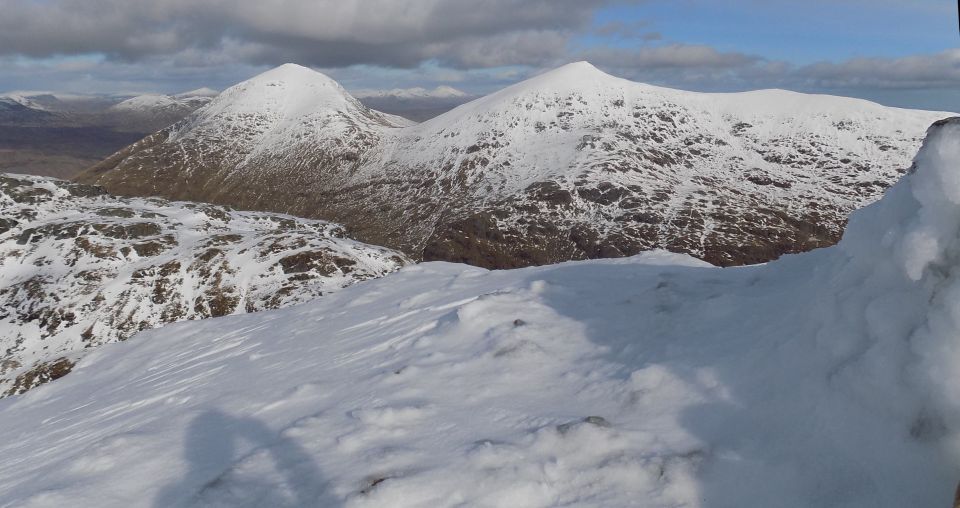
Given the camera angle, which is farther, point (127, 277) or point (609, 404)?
point (127, 277)

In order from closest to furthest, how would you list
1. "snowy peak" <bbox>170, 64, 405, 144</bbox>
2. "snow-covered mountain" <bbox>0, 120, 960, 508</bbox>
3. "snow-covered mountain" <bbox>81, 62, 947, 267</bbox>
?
"snow-covered mountain" <bbox>0, 120, 960, 508</bbox> → "snow-covered mountain" <bbox>81, 62, 947, 267</bbox> → "snowy peak" <bbox>170, 64, 405, 144</bbox>

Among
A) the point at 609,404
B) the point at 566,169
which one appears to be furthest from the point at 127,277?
the point at 566,169

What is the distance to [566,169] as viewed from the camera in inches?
5084

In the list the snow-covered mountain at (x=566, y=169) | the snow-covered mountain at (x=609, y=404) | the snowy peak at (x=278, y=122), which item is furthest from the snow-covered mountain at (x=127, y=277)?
the snowy peak at (x=278, y=122)

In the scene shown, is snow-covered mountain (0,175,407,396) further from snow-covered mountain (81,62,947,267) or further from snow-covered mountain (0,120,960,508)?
snow-covered mountain (81,62,947,267)

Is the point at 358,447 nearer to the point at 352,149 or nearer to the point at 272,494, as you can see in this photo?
the point at 272,494

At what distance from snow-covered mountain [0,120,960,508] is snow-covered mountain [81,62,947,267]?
284 feet

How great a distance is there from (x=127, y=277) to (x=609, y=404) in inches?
2239

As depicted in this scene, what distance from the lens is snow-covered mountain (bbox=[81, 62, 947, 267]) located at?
348 ft

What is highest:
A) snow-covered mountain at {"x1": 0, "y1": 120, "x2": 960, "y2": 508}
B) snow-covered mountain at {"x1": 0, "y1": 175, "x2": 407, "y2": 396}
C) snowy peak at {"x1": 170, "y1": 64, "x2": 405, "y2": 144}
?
snowy peak at {"x1": 170, "y1": 64, "x2": 405, "y2": 144}

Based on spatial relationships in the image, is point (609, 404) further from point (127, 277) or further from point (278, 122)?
point (278, 122)

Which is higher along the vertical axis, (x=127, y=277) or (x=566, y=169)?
(x=566, y=169)

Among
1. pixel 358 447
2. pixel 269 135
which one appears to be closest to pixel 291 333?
pixel 358 447

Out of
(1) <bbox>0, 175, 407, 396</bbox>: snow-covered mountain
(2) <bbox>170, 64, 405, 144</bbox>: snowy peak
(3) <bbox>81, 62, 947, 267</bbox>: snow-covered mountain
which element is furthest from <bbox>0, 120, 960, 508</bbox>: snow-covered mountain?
(2) <bbox>170, 64, 405, 144</bbox>: snowy peak
